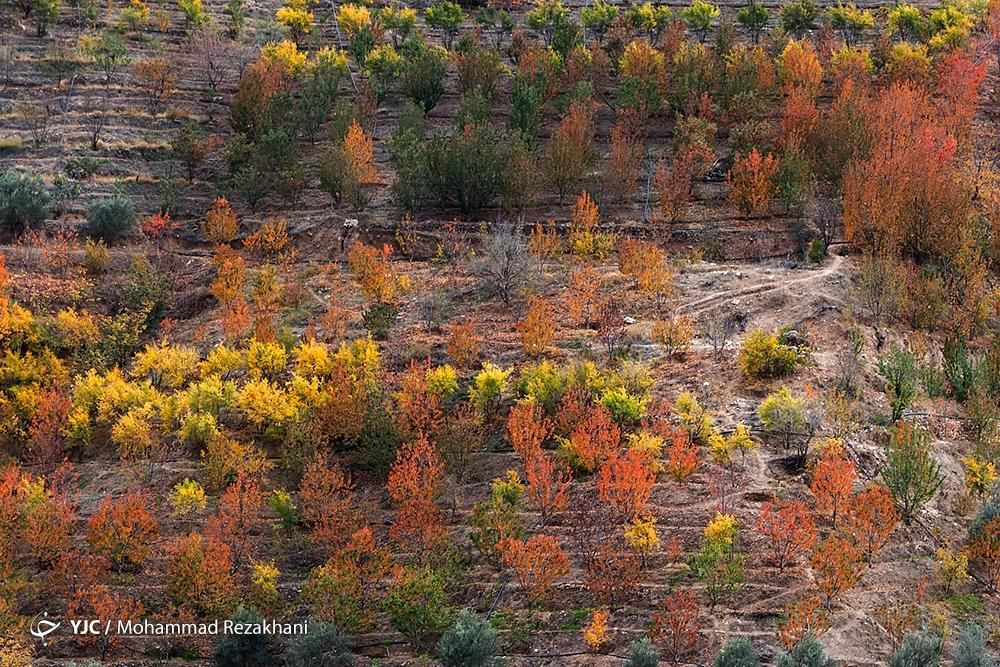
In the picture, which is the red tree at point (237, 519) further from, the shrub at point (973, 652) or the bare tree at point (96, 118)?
the bare tree at point (96, 118)

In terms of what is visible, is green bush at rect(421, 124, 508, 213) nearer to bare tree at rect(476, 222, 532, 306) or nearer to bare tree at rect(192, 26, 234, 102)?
bare tree at rect(476, 222, 532, 306)

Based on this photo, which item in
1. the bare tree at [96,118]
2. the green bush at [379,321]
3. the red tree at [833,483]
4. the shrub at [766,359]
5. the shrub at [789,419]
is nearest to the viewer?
the red tree at [833,483]

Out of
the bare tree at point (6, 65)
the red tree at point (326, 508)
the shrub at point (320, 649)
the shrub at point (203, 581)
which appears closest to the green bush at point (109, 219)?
the bare tree at point (6, 65)

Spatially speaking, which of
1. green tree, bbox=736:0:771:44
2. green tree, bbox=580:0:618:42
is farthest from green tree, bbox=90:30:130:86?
green tree, bbox=736:0:771:44

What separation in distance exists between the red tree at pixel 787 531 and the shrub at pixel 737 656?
278 centimetres

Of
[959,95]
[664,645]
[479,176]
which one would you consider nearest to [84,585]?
[664,645]

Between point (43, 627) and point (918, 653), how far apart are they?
57.3 ft

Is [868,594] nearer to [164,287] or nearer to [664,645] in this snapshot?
[664,645]

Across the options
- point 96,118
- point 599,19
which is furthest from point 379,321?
point 599,19

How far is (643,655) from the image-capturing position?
58.4ft

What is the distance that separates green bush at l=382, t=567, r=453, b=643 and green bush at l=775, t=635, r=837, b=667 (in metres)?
6.53

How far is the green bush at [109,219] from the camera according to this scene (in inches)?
1330

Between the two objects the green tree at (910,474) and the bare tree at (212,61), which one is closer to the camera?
the green tree at (910,474)

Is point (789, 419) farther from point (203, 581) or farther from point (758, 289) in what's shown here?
point (203, 581)
